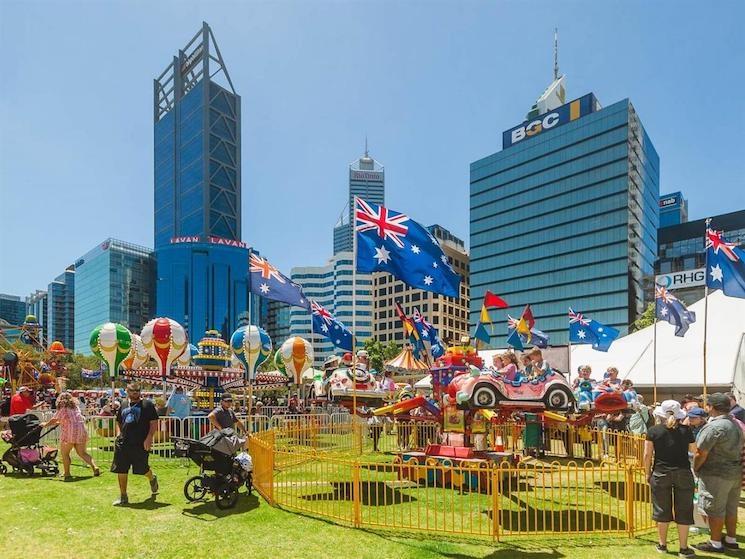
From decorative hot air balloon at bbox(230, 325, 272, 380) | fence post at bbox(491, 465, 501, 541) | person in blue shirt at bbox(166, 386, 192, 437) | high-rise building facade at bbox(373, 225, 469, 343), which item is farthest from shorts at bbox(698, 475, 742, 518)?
high-rise building facade at bbox(373, 225, 469, 343)

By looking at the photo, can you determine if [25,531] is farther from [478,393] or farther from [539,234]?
[539,234]

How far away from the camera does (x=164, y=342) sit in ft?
67.1

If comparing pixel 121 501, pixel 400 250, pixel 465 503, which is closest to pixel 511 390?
pixel 465 503

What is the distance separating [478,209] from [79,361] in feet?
243

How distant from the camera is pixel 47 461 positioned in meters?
11.1

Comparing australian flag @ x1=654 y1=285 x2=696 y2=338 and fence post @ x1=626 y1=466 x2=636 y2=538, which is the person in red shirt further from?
australian flag @ x1=654 y1=285 x2=696 y2=338

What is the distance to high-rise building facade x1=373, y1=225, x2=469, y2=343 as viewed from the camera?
94438mm

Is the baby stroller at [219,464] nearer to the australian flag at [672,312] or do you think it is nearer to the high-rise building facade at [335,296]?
the australian flag at [672,312]

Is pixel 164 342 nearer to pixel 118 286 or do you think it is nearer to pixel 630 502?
pixel 630 502

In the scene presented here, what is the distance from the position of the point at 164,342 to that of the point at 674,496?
18.5 meters

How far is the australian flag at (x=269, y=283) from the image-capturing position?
12.3 metres

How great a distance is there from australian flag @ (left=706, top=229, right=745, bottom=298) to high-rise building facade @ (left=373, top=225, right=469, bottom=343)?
80.1m

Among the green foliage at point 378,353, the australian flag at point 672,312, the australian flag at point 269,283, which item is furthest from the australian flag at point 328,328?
the green foliage at point 378,353

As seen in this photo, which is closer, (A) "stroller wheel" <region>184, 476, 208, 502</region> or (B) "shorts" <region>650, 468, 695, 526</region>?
(B) "shorts" <region>650, 468, 695, 526</region>
